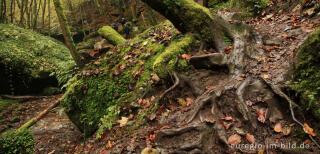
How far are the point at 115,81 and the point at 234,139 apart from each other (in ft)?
11.0

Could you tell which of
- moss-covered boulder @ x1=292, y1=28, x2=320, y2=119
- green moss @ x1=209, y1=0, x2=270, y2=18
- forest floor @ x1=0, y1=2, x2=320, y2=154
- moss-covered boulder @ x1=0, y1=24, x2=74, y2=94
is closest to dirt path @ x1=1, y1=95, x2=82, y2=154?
moss-covered boulder @ x1=0, y1=24, x2=74, y2=94

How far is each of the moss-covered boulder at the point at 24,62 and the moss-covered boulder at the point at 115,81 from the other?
3560mm

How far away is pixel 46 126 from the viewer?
7.05 metres

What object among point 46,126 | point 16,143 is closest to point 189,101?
point 16,143

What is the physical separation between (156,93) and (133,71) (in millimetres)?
1224

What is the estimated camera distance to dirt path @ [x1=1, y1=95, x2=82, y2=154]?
18.7 ft

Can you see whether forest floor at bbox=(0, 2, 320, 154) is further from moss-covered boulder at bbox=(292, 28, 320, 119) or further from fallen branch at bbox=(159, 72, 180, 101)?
moss-covered boulder at bbox=(292, 28, 320, 119)

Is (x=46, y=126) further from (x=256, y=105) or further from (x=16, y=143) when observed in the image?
(x=256, y=105)

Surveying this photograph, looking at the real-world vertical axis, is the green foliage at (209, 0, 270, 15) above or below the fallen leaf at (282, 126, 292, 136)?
above

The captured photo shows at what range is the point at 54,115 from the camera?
786 centimetres

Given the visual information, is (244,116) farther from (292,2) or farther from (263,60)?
(292,2)

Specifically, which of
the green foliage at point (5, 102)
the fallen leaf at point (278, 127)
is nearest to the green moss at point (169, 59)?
the fallen leaf at point (278, 127)

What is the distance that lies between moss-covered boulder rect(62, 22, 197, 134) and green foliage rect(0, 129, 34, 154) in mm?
1140

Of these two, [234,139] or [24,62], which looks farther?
[24,62]
